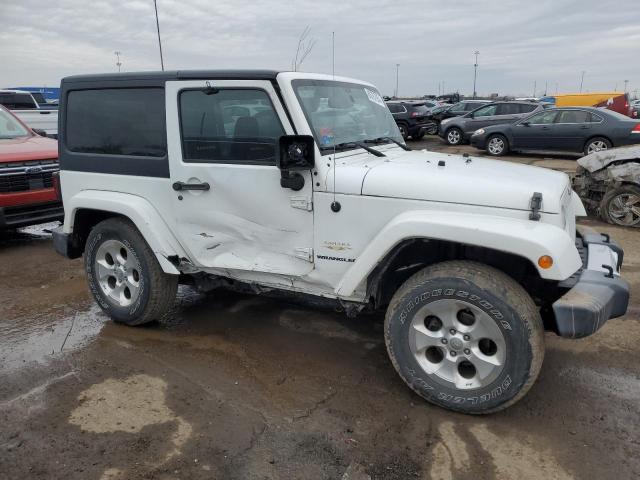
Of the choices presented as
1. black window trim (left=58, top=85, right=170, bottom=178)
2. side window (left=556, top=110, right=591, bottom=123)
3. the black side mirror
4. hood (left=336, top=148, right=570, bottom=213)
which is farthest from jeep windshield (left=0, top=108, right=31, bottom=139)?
side window (left=556, top=110, right=591, bottom=123)

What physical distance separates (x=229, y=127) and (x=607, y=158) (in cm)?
638

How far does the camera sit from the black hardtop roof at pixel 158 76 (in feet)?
11.2

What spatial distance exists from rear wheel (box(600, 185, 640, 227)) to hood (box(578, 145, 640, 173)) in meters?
0.42

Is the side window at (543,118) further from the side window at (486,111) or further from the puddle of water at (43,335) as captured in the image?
the puddle of water at (43,335)

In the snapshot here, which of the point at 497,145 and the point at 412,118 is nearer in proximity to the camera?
the point at 497,145

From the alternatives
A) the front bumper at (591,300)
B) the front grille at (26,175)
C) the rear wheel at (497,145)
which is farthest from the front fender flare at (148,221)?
the rear wheel at (497,145)

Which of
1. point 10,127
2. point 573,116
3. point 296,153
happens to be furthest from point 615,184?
point 10,127

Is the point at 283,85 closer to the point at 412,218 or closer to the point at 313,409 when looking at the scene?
the point at 412,218

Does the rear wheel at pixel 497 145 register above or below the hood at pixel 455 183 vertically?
below

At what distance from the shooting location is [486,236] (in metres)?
2.78

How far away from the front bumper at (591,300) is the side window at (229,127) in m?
1.95

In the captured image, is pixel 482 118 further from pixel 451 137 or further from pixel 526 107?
pixel 526 107

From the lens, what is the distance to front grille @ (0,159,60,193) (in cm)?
670

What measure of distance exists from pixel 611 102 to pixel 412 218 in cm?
1878
